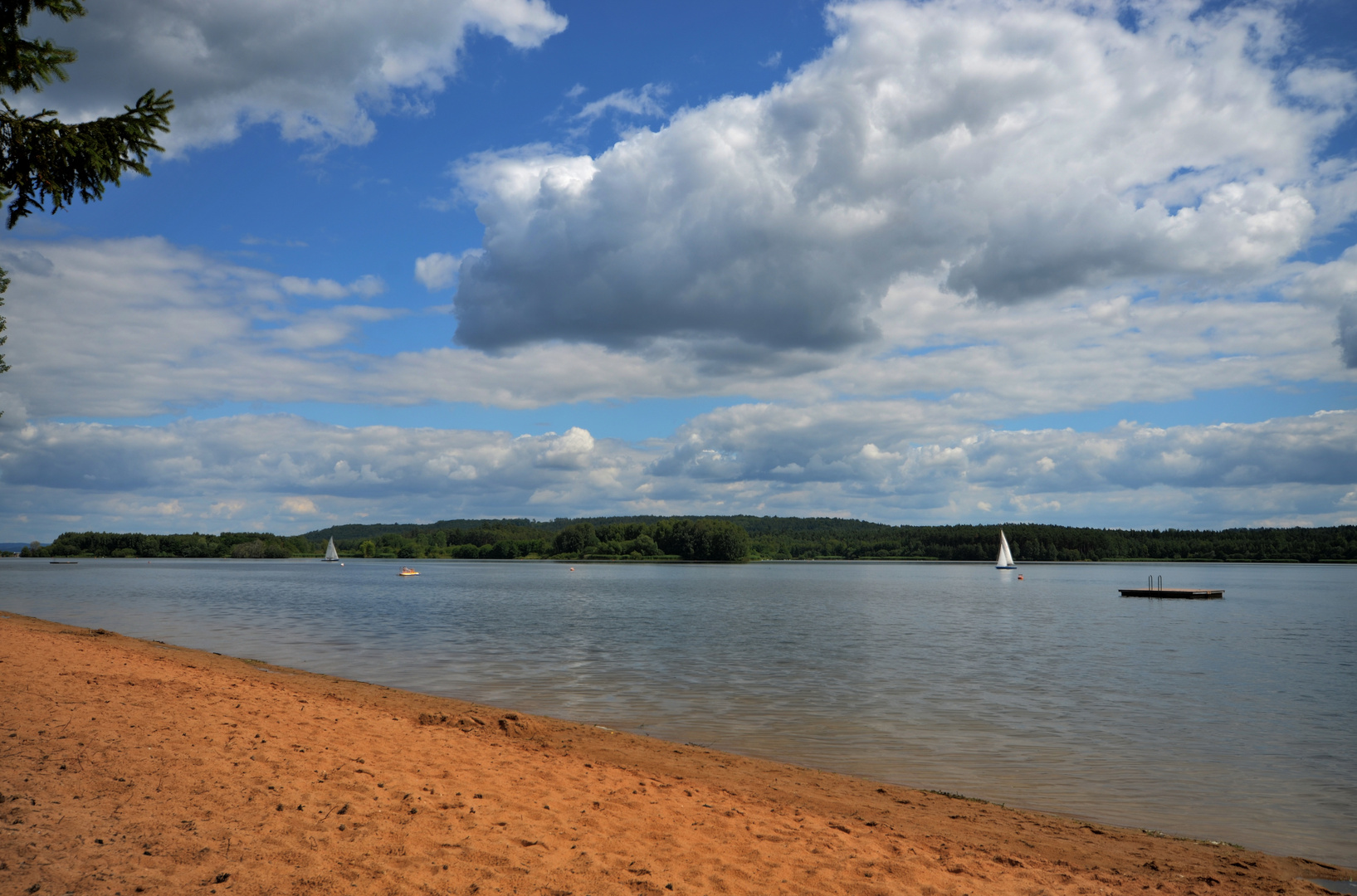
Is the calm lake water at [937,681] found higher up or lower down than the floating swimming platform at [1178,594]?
higher up

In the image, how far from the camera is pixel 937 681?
24.0 m

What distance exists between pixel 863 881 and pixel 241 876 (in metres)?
5.52

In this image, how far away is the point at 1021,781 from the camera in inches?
519

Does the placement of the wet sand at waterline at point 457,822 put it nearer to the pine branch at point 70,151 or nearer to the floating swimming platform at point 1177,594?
the pine branch at point 70,151

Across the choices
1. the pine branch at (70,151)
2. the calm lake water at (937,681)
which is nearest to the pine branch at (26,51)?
the pine branch at (70,151)

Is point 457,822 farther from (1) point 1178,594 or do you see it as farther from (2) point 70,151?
(1) point 1178,594

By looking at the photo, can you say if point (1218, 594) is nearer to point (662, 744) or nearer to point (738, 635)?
point (738, 635)

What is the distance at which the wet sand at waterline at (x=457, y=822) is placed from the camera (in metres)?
6.90

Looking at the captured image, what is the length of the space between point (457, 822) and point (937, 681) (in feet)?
62.1

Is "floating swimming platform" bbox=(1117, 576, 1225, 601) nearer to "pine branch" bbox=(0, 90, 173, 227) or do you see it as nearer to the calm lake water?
the calm lake water

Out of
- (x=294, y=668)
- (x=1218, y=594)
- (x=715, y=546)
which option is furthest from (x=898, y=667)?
(x=715, y=546)

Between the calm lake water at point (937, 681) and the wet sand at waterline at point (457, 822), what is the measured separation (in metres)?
2.51

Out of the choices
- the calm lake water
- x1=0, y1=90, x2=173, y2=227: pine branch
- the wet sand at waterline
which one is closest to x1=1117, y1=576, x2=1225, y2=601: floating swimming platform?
the calm lake water

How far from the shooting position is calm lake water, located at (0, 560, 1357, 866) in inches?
523
